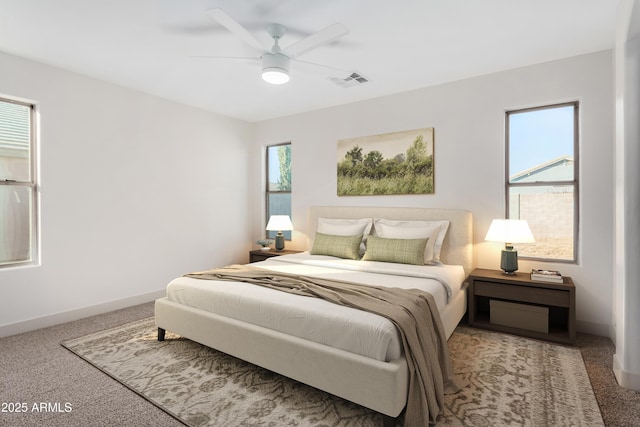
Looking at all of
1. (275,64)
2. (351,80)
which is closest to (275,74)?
(275,64)

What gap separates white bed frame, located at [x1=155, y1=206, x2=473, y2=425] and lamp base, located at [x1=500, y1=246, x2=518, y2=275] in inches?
14.3

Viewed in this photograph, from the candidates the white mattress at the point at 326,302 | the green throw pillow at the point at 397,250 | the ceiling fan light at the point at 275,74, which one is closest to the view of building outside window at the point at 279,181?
the white mattress at the point at 326,302

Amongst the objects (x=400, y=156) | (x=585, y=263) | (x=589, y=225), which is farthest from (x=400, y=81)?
(x=585, y=263)

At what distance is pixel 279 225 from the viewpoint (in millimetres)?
4750

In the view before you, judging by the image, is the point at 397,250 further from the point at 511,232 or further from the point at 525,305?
the point at 525,305

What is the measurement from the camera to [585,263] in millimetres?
3092

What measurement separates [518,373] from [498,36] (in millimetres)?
2657

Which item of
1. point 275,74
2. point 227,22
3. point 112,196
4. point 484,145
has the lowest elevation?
point 112,196

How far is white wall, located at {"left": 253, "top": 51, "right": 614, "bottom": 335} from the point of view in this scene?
301 centimetres

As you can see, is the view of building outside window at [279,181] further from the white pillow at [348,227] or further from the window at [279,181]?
the white pillow at [348,227]

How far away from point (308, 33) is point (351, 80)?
0.94 metres

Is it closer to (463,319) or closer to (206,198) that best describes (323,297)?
(463,319)

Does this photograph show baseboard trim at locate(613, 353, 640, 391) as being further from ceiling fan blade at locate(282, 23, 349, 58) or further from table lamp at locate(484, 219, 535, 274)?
ceiling fan blade at locate(282, 23, 349, 58)

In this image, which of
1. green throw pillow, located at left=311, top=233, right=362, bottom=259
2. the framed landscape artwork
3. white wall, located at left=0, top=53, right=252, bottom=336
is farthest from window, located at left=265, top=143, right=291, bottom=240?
green throw pillow, located at left=311, top=233, right=362, bottom=259
